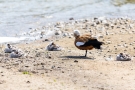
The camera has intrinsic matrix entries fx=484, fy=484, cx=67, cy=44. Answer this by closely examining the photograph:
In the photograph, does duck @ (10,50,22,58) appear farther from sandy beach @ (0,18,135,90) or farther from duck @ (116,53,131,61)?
duck @ (116,53,131,61)

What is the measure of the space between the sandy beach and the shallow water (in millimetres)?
2836

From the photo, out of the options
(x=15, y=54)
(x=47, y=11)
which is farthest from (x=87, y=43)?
(x=47, y=11)

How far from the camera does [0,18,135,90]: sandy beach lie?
8.12 metres

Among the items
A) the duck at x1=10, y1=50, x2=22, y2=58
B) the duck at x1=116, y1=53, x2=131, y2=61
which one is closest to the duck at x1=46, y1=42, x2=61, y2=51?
the duck at x1=10, y1=50, x2=22, y2=58

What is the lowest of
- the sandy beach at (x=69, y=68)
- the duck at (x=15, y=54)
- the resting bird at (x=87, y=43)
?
the sandy beach at (x=69, y=68)

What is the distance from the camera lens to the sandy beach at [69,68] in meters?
8.12

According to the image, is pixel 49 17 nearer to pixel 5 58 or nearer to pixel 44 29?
pixel 44 29

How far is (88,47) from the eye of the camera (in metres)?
11.1

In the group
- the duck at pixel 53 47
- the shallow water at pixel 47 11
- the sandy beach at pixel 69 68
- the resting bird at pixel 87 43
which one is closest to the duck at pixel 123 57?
the sandy beach at pixel 69 68

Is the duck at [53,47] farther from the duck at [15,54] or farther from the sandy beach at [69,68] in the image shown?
the duck at [15,54]

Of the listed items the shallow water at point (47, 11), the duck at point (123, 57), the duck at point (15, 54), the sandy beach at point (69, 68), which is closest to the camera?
the sandy beach at point (69, 68)

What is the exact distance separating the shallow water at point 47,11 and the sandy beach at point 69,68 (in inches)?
112

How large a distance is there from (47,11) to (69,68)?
34.5 feet

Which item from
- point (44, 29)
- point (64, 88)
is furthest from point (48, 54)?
point (44, 29)
